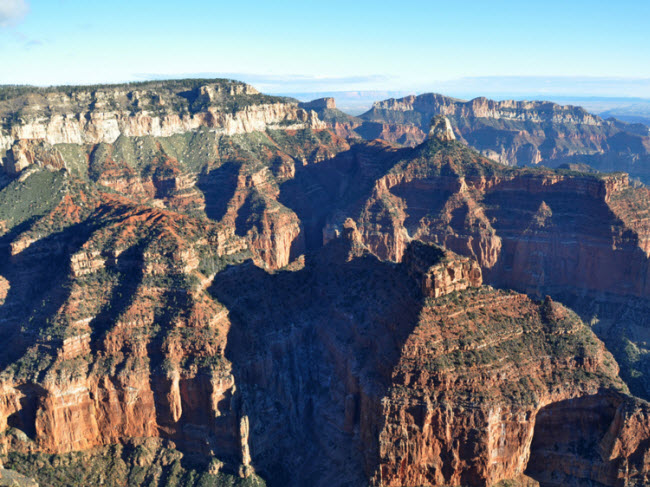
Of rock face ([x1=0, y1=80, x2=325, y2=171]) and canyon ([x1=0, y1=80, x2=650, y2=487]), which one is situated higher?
rock face ([x1=0, y1=80, x2=325, y2=171])

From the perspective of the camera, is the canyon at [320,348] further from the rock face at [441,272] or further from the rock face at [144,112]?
the rock face at [144,112]

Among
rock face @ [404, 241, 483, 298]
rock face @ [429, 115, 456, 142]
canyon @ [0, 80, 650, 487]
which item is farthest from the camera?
rock face @ [429, 115, 456, 142]

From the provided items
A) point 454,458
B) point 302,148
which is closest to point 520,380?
point 454,458

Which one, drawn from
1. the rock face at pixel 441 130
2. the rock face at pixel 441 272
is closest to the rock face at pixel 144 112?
the rock face at pixel 441 130

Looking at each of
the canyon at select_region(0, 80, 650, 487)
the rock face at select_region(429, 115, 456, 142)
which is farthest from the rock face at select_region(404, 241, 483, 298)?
the rock face at select_region(429, 115, 456, 142)

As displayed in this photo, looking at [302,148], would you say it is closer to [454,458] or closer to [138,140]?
[138,140]

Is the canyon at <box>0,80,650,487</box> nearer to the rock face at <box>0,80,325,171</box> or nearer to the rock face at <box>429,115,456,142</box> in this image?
the rock face at <box>0,80,325,171</box>

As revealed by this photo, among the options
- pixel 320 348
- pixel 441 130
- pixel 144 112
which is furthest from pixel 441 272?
pixel 144 112

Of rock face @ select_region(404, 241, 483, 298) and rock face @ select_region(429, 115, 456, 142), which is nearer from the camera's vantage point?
rock face @ select_region(404, 241, 483, 298)
